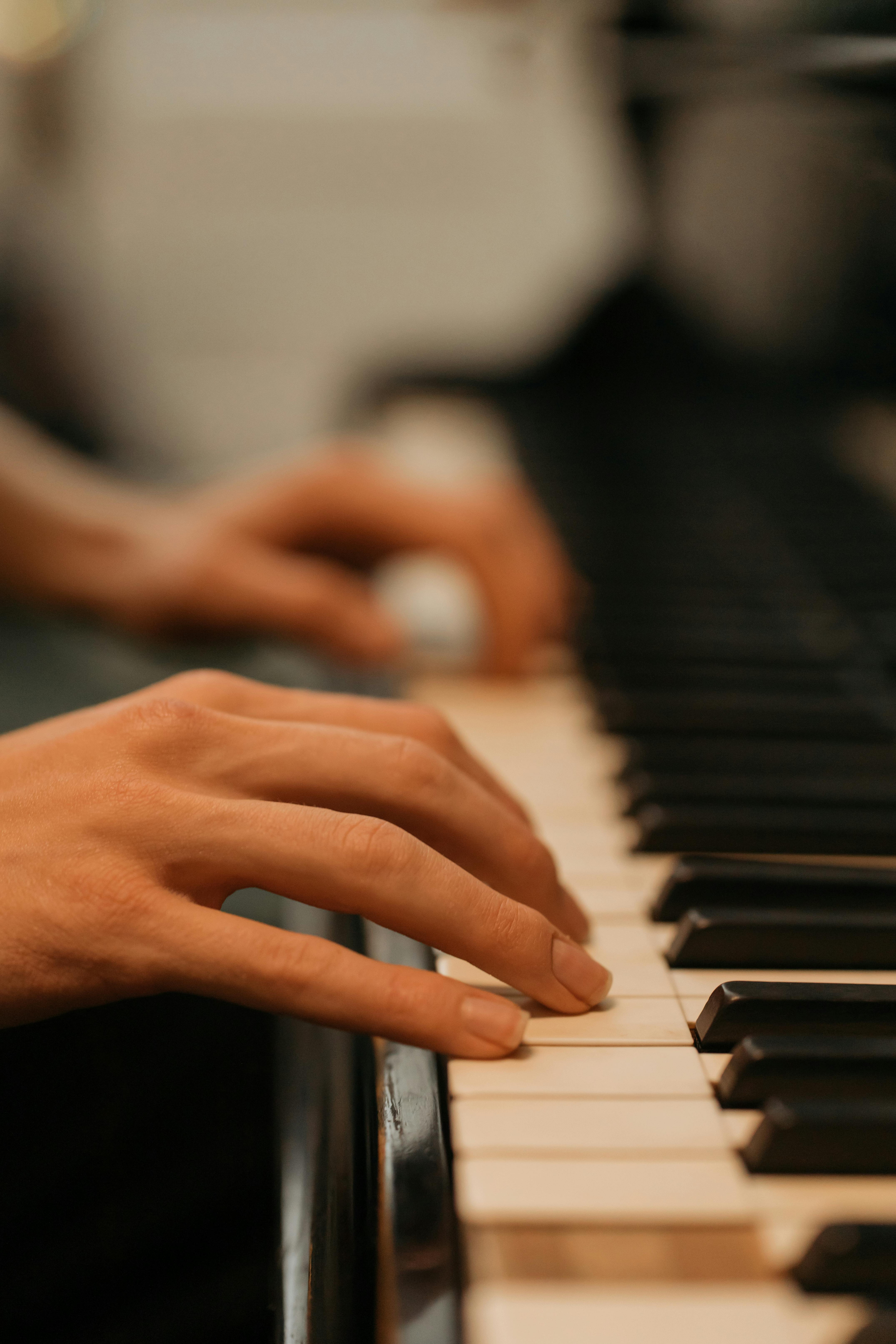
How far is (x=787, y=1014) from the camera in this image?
0.60 m

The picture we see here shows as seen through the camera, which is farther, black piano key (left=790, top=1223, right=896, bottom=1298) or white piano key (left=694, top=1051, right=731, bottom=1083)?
white piano key (left=694, top=1051, right=731, bottom=1083)

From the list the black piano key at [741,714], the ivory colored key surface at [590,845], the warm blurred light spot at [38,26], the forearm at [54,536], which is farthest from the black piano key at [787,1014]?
the warm blurred light spot at [38,26]

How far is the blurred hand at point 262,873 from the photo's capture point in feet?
1.88

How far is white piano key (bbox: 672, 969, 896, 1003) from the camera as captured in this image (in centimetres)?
67

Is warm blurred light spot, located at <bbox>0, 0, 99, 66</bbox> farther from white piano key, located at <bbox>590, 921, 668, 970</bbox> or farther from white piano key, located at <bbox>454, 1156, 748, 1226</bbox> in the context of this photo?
white piano key, located at <bbox>454, 1156, 748, 1226</bbox>

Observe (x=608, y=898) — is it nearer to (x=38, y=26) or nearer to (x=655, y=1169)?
(x=655, y=1169)

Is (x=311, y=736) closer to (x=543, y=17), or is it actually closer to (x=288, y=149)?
(x=543, y=17)

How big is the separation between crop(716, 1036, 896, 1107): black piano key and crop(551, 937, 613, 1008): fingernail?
94mm

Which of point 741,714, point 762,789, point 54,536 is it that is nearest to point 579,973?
point 762,789

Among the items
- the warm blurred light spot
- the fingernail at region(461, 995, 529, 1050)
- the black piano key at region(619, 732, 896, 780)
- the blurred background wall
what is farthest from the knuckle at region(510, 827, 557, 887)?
the blurred background wall

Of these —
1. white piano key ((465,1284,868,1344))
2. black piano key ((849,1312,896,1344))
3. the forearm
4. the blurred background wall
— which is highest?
the blurred background wall

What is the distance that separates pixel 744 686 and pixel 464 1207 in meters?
0.76

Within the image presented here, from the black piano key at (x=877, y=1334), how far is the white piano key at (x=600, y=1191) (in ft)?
0.23

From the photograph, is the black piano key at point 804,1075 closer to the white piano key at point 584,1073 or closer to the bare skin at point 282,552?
the white piano key at point 584,1073
